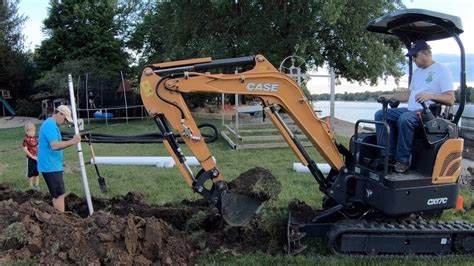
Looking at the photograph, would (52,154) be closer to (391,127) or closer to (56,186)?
(56,186)

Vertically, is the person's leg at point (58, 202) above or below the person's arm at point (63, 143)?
below

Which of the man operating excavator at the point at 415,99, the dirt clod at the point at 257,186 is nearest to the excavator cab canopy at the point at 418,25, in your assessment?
the man operating excavator at the point at 415,99

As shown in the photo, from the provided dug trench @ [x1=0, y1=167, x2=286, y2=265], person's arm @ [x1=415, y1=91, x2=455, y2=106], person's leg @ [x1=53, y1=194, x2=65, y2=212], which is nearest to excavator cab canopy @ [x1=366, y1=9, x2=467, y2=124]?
person's arm @ [x1=415, y1=91, x2=455, y2=106]

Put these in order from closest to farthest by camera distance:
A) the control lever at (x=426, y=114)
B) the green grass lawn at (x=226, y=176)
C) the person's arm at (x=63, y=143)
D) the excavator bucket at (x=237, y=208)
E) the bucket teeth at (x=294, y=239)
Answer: the control lever at (x=426, y=114) < the green grass lawn at (x=226, y=176) < the bucket teeth at (x=294, y=239) < the excavator bucket at (x=237, y=208) < the person's arm at (x=63, y=143)

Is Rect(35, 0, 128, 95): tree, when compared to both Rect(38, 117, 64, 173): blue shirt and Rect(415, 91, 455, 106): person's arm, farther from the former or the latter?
Rect(415, 91, 455, 106): person's arm

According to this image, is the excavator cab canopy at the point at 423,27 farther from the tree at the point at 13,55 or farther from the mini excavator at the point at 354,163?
the tree at the point at 13,55

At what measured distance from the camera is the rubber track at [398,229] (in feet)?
17.8

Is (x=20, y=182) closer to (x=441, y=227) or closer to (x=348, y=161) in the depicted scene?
(x=348, y=161)

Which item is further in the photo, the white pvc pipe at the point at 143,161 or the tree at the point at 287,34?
the tree at the point at 287,34

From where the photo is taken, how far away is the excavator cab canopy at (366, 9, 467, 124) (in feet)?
17.1

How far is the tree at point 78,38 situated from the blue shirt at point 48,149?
30.5 metres

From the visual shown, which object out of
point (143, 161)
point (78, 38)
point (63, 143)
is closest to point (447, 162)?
point (63, 143)

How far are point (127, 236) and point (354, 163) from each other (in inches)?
114

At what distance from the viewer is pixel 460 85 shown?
17.5 feet
